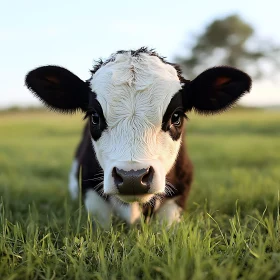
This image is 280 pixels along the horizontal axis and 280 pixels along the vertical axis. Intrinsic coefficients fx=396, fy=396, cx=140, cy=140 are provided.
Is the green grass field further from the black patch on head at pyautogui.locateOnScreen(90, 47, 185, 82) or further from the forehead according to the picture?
→ the black patch on head at pyautogui.locateOnScreen(90, 47, 185, 82)

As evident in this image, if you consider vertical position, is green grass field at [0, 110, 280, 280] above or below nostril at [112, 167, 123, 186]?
below

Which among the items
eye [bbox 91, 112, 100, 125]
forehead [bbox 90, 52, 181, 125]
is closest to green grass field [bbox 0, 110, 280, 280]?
eye [bbox 91, 112, 100, 125]

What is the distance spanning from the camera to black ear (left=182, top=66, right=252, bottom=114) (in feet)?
12.5

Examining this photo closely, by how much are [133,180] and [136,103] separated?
32.9 inches

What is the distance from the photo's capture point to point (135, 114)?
3.34 meters

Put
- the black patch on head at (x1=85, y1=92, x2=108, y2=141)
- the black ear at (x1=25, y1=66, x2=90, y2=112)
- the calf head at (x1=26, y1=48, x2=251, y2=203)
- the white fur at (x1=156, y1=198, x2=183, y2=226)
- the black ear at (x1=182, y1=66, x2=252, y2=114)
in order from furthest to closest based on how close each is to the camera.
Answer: the white fur at (x1=156, y1=198, x2=183, y2=226)
the black ear at (x1=25, y1=66, x2=90, y2=112)
the black ear at (x1=182, y1=66, x2=252, y2=114)
the black patch on head at (x1=85, y1=92, x2=108, y2=141)
the calf head at (x1=26, y1=48, x2=251, y2=203)

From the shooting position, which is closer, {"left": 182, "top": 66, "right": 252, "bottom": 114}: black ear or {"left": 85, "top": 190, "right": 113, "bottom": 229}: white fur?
{"left": 182, "top": 66, "right": 252, "bottom": 114}: black ear

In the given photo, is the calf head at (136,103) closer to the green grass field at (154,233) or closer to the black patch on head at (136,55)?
the black patch on head at (136,55)

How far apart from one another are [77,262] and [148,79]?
5.79ft

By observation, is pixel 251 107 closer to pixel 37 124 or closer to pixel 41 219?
pixel 37 124

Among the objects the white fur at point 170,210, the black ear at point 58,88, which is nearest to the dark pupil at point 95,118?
the black ear at point 58,88

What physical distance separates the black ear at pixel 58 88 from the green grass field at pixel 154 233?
40.1 inches

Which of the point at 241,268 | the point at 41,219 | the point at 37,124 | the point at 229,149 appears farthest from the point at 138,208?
the point at 37,124

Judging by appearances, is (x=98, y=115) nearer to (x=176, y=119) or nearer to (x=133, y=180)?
(x=176, y=119)
